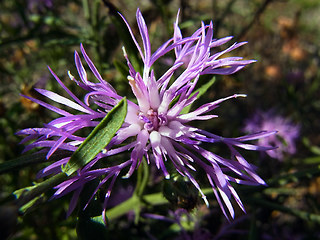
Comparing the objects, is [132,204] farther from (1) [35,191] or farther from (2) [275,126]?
(2) [275,126]

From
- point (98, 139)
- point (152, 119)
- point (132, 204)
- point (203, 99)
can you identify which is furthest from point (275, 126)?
point (98, 139)

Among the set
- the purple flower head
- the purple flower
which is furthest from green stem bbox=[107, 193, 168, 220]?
the purple flower head

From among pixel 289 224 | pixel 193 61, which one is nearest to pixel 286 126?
pixel 289 224

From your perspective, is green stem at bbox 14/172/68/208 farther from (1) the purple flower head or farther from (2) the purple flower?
(1) the purple flower head

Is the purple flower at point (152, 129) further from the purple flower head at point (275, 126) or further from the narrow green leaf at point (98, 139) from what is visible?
the purple flower head at point (275, 126)

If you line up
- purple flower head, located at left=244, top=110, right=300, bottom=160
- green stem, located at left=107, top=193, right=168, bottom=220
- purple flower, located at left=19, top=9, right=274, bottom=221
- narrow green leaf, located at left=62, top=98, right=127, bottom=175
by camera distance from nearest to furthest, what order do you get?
narrow green leaf, located at left=62, top=98, right=127, bottom=175 < purple flower, located at left=19, top=9, right=274, bottom=221 < green stem, located at left=107, top=193, right=168, bottom=220 < purple flower head, located at left=244, top=110, right=300, bottom=160

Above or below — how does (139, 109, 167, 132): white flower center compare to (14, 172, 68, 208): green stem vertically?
below
